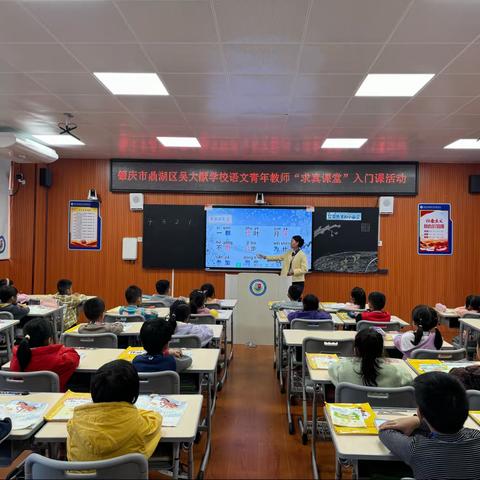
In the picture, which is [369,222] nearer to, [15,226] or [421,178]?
[421,178]

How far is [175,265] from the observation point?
745cm

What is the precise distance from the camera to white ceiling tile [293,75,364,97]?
3615 millimetres

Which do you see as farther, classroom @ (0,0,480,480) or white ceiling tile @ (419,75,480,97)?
white ceiling tile @ (419,75,480,97)

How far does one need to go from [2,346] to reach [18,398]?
251cm

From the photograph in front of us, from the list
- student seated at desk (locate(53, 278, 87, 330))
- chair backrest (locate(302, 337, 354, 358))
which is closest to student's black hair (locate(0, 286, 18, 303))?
student seated at desk (locate(53, 278, 87, 330))

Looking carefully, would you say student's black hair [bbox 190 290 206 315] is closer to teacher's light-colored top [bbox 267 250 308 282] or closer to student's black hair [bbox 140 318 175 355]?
student's black hair [bbox 140 318 175 355]

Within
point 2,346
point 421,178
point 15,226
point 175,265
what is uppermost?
point 421,178

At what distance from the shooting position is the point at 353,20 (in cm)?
270

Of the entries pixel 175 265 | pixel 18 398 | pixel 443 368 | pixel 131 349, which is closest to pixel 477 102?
pixel 443 368

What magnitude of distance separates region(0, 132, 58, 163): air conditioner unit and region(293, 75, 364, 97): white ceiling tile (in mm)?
3566

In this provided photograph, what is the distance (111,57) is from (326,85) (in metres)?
1.81

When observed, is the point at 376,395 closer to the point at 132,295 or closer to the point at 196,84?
the point at 196,84

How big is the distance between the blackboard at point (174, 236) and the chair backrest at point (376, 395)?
209 inches

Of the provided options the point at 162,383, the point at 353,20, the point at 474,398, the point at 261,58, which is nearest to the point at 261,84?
the point at 261,58
